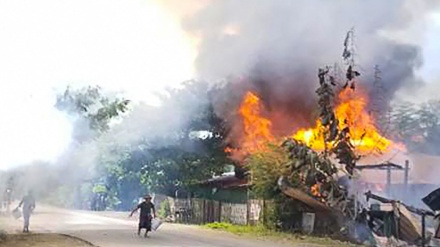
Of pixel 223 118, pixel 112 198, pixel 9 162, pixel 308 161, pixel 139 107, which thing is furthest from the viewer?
pixel 112 198

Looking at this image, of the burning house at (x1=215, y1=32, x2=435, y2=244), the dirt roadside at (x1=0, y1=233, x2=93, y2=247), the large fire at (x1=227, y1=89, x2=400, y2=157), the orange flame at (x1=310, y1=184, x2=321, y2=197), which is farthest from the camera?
the large fire at (x1=227, y1=89, x2=400, y2=157)

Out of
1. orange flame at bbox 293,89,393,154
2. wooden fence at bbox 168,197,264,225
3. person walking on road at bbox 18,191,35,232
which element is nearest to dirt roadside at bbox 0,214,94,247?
person walking on road at bbox 18,191,35,232

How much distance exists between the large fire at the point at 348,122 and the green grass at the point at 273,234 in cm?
291

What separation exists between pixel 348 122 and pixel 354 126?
61cm

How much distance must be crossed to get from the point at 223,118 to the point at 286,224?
175 inches

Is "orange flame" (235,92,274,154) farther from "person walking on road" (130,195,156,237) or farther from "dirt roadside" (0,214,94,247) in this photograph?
"dirt roadside" (0,214,94,247)

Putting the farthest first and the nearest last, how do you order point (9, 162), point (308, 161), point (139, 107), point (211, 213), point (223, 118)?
point (211, 213), point (223, 118), point (139, 107), point (308, 161), point (9, 162)

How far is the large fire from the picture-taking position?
22469 millimetres

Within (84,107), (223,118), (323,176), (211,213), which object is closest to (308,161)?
(323,176)

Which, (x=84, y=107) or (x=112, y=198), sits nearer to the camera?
(x=84, y=107)

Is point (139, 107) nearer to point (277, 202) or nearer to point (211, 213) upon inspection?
point (277, 202)

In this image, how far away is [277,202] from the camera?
25375mm

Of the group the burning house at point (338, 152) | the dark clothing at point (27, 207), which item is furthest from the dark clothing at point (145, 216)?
the burning house at point (338, 152)

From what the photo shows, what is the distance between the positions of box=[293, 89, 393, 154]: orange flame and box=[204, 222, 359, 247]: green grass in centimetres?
294
